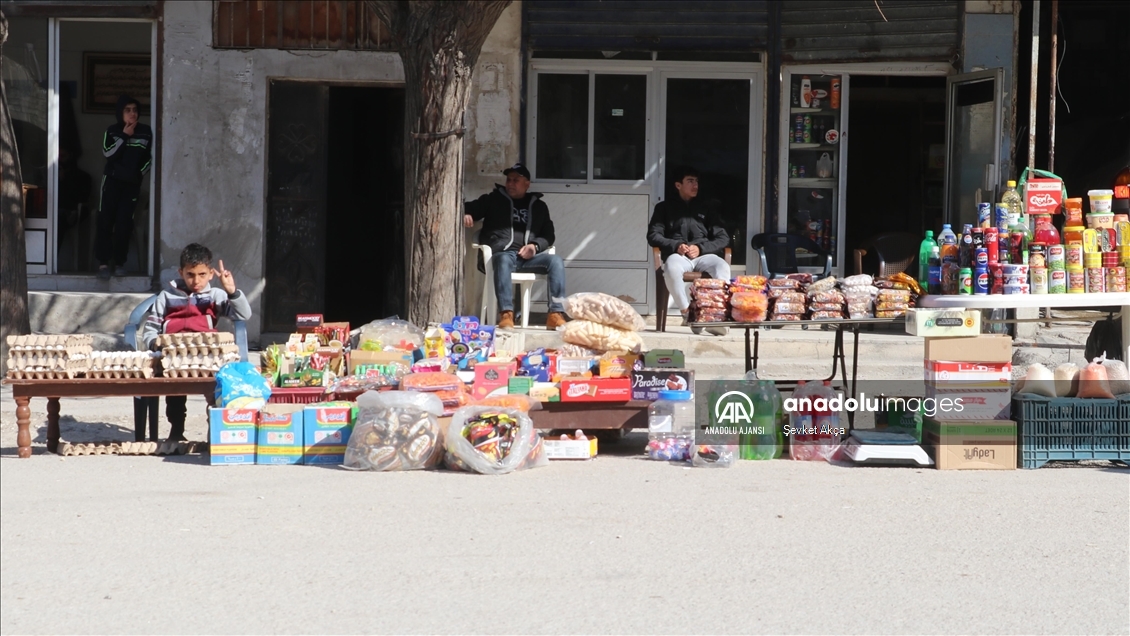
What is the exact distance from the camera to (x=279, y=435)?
24.2ft

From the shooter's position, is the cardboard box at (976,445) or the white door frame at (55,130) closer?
the cardboard box at (976,445)

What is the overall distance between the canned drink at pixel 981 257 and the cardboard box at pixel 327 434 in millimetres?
3817

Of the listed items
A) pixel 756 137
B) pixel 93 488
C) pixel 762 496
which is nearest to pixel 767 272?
pixel 756 137

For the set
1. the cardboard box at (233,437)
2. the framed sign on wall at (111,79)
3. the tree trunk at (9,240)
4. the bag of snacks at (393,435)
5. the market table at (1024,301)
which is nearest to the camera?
the bag of snacks at (393,435)

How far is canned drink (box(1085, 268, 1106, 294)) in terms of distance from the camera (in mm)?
7676

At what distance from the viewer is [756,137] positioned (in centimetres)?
1259

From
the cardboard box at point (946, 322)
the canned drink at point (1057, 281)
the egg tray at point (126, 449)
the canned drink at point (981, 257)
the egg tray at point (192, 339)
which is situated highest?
the canned drink at point (981, 257)

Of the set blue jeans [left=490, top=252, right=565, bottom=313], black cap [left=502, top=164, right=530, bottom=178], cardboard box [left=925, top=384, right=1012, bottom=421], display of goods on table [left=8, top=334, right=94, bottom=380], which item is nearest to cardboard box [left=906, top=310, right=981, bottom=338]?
cardboard box [left=925, top=384, right=1012, bottom=421]

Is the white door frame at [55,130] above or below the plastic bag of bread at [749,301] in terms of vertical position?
above

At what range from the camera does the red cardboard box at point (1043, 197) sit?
823 centimetres

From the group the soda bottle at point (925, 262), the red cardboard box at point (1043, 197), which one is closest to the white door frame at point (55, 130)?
the soda bottle at point (925, 262)

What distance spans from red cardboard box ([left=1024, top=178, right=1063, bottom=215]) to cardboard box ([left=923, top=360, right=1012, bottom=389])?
132cm

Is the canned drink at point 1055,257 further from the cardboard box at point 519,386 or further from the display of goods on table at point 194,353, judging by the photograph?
the display of goods on table at point 194,353

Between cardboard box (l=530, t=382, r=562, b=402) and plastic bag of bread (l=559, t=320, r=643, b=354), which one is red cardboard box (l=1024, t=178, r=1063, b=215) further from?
cardboard box (l=530, t=382, r=562, b=402)
